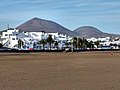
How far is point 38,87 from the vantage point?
12.9 m

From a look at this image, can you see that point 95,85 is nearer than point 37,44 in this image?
Yes

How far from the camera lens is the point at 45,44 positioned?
155 meters

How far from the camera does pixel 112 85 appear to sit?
1329cm

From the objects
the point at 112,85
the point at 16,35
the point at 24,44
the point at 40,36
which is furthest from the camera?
the point at 40,36

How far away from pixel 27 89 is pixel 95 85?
108 inches

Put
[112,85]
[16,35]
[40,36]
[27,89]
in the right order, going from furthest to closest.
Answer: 1. [40,36]
2. [16,35]
3. [112,85]
4. [27,89]

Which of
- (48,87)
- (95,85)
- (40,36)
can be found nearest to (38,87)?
(48,87)

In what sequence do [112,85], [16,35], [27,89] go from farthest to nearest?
1. [16,35]
2. [112,85]
3. [27,89]

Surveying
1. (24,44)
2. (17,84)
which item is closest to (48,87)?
(17,84)

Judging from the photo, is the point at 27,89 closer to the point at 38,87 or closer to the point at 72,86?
the point at 38,87

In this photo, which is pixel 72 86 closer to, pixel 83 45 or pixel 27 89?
pixel 27 89

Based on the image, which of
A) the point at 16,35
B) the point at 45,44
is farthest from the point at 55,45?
the point at 16,35

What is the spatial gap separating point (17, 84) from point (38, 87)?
1.40 meters

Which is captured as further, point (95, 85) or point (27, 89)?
point (95, 85)
